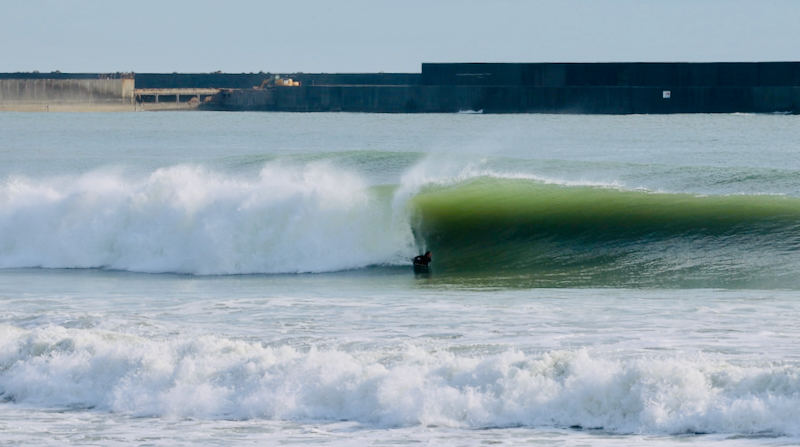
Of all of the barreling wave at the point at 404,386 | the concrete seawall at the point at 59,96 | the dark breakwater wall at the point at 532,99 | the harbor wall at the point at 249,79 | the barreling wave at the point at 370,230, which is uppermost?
the harbor wall at the point at 249,79

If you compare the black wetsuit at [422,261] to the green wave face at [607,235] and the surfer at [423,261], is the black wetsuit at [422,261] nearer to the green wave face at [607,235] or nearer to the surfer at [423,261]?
the surfer at [423,261]

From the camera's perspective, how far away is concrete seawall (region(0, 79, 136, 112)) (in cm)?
8600

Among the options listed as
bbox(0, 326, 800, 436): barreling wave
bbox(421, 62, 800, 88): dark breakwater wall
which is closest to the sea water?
bbox(0, 326, 800, 436): barreling wave

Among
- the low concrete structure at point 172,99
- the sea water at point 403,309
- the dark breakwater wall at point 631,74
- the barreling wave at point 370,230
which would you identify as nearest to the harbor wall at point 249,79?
the low concrete structure at point 172,99

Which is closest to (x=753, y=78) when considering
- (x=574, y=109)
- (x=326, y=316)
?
(x=574, y=109)

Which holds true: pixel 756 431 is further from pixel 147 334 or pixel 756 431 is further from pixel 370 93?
pixel 370 93

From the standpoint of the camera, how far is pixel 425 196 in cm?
1852

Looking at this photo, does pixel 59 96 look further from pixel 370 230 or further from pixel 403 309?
pixel 403 309

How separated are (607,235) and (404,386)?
30.1 feet

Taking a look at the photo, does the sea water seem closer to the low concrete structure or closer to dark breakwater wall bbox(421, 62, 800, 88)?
dark breakwater wall bbox(421, 62, 800, 88)

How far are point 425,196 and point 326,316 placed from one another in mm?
8197

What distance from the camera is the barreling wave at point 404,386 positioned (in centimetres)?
719

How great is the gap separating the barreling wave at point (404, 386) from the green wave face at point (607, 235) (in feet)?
17.2

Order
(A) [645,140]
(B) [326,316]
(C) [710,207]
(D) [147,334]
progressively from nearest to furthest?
(D) [147,334], (B) [326,316], (C) [710,207], (A) [645,140]
